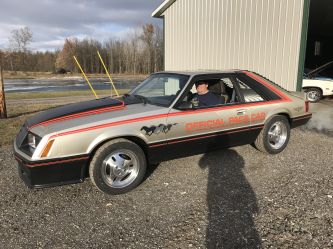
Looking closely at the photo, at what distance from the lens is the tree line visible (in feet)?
210

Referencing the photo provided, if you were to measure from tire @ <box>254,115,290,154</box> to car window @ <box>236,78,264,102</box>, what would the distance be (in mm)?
439

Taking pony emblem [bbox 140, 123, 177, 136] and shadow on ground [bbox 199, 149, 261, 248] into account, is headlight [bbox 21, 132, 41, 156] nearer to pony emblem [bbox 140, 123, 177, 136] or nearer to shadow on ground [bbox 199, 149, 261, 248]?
pony emblem [bbox 140, 123, 177, 136]

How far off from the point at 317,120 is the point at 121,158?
22.3ft

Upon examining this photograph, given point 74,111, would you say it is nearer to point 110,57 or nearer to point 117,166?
point 117,166

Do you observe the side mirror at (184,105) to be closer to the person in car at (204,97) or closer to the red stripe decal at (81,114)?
the person in car at (204,97)

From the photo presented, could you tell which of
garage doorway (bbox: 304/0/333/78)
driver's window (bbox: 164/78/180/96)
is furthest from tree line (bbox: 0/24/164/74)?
driver's window (bbox: 164/78/180/96)

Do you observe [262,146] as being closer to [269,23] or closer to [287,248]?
[287,248]

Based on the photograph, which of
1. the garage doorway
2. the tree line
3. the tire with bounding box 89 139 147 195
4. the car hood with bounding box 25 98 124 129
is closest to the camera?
the tire with bounding box 89 139 147 195

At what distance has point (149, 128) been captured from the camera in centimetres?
Result: 421

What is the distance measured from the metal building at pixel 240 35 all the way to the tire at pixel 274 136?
12.8ft

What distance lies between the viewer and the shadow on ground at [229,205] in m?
3.09

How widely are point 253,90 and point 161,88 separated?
152 cm

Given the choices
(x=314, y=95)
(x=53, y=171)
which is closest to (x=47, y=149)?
(x=53, y=171)

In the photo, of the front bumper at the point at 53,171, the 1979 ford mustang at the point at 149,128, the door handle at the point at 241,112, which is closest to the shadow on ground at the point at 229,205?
the 1979 ford mustang at the point at 149,128
